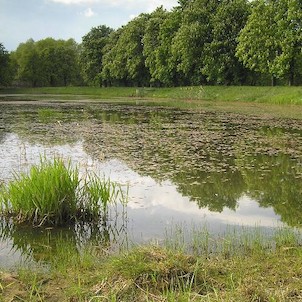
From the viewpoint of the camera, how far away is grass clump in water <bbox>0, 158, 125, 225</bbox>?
707 centimetres

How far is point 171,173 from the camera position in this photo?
11008 mm

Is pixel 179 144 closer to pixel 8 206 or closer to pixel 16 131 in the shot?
pixel 16 131

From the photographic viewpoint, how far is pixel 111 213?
7.96 metres

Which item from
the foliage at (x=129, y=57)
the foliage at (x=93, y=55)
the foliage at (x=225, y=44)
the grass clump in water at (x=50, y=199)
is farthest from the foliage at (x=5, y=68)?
the grass clump in water at (x=50, y=199)

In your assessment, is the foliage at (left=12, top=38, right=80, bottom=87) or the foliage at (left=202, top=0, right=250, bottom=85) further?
the foliage at (left=12, top=38, right=80, bottom=87)

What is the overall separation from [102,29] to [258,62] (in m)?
48.2

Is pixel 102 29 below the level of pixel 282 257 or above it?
above

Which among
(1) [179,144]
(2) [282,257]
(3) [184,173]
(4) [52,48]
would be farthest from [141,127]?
(4) [52,48]

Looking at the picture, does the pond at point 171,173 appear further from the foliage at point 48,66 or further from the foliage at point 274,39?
the foliage at point 48,66

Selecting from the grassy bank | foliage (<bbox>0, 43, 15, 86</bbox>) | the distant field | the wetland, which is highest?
foliage (<bbox>0, 43, 15, 86</bbox>)

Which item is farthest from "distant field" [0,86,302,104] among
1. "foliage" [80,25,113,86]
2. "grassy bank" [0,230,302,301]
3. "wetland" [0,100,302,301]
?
"grassy bank" [0,230,302,301]

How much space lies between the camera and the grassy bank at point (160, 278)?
4340mm

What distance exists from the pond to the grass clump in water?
0.25m

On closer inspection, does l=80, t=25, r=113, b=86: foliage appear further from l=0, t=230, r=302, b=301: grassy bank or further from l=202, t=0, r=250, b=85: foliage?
l=0, t=230, r=302, b=301: grassy bank
